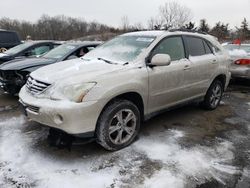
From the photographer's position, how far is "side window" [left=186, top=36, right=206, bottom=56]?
5.29 metres

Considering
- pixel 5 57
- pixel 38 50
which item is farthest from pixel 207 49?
pixel 5 57

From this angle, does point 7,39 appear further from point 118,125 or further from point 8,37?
point 118,125

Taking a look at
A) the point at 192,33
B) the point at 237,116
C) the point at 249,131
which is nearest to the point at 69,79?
the point at 192,33

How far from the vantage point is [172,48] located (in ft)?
16.1

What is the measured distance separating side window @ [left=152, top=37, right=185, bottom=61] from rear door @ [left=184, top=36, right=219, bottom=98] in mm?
190

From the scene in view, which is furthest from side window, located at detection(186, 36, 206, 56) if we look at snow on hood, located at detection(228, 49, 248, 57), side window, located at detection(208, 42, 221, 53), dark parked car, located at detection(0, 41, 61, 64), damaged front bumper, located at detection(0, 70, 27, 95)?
dark parked car, located at detection(0, 41, 61, 64)

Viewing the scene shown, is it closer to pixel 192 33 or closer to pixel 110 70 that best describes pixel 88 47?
pixel 192 33

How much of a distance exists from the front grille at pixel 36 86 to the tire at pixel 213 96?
11.5 ft

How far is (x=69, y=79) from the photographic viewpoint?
Answer: 3689 millimetres

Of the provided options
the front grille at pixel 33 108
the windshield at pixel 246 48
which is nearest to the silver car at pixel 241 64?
the windshield at pixel 246 48

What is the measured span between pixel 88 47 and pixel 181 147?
4.35m

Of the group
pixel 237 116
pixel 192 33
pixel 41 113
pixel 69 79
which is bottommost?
pixel 237 116

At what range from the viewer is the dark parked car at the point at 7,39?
1160 centimetres

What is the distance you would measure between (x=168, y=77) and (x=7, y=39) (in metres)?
9.29
